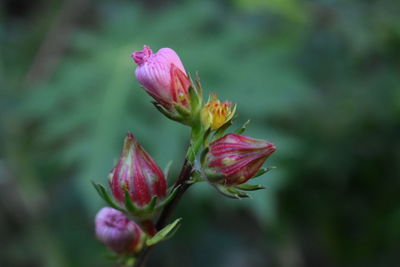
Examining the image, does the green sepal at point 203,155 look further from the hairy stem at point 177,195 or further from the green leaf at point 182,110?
the green leaf at point 182,110

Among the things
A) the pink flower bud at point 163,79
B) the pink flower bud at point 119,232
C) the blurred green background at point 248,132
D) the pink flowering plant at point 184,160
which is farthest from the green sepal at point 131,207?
the blurred green background at point 248,132

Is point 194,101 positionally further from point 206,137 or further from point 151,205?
point 151,205

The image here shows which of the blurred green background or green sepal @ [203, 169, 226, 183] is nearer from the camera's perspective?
green sepal @ [203, 169, 226, 183]

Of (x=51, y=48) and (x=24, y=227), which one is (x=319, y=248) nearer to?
(x=24, y=227)

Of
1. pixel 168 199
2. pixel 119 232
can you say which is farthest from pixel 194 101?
pixel 119 232

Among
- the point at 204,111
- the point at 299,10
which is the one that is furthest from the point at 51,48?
the point at 204,111

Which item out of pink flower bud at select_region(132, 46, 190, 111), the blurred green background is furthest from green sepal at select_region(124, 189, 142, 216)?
the blurred green background

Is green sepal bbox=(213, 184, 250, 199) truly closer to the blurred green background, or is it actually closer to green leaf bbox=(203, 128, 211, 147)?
green leaf bbox=(203, 128, 211, 147)
